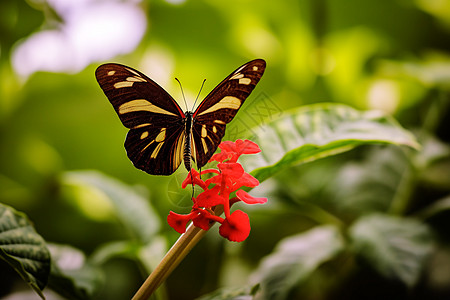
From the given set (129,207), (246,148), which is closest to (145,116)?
(246,148)

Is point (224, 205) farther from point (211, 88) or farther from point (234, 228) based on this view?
point (211, 88)

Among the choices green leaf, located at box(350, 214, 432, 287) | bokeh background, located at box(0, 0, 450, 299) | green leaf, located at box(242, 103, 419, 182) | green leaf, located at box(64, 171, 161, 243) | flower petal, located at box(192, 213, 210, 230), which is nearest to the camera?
flower petal, located at box(192, 213, 210, 230)

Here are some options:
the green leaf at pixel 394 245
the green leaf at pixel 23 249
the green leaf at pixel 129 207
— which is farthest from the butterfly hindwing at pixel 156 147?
the green leaf at pixel 394 245

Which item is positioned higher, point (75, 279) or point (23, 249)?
point (23, 249)

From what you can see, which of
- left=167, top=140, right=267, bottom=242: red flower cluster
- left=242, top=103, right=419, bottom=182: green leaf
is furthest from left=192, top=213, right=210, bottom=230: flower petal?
left=242, top=103, right=419, bottom=182: green leaf

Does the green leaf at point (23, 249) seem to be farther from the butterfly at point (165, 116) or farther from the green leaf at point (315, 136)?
the green leaf at point (315, 136)

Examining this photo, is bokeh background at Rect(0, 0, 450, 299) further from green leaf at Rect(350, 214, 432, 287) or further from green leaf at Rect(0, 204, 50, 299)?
green leaf at Rect(0, 204, 50, 299)

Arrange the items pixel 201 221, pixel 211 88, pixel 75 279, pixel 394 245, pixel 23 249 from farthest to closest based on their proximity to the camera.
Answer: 1. pixel 211 88
2. pixel 394 245
3. pixel 75 279
4. pixel 23 249
5. pixel 201 221

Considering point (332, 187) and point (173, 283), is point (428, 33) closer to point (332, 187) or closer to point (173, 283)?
point (332, 187)
